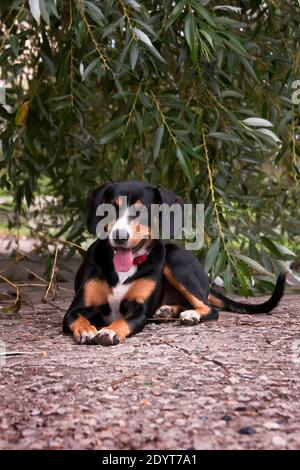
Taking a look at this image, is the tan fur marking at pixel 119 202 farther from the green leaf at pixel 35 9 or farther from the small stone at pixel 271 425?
the small stone at pixel 271 425

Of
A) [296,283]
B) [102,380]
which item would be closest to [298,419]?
[102,380]

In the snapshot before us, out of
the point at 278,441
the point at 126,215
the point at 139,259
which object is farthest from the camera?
the point at 139,259

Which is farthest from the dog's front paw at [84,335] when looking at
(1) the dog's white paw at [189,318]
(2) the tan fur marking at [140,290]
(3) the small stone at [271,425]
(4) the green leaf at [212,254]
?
(3) the small stone at [271,425]

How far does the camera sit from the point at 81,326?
14.7 feet

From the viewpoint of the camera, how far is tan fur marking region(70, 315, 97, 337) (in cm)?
438

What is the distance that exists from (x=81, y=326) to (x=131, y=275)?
574 mm

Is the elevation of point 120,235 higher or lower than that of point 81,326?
higher

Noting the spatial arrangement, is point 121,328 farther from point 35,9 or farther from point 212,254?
point 35,9

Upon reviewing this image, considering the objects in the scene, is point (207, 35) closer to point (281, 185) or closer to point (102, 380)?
point (102, 380)

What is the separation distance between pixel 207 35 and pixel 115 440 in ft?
8.04

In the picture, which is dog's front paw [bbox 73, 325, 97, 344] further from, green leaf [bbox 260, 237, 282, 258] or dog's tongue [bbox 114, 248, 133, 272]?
→ green leaf [bbox 260, 237, 282, 258]

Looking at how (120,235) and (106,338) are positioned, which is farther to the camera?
(120,235)

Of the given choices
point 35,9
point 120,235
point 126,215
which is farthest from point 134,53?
point 120,235

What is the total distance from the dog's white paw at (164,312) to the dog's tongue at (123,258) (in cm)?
47
